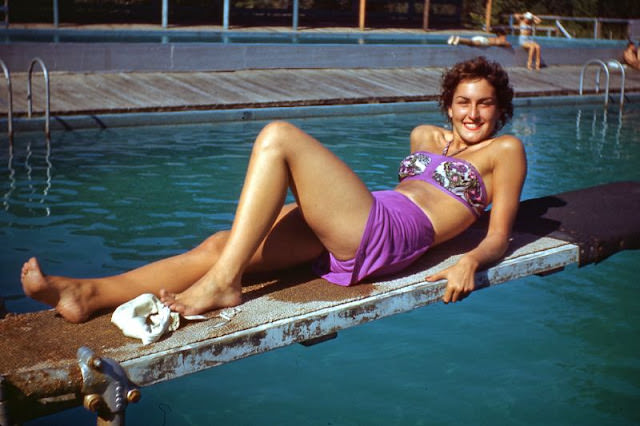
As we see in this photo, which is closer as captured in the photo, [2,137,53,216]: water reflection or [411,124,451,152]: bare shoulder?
[411,124,451,152]: bare shoulder

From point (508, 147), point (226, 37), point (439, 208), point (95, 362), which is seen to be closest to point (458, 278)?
point (439, 208)

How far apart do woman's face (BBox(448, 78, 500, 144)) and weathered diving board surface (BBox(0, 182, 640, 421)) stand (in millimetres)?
570

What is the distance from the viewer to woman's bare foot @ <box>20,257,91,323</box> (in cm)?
284

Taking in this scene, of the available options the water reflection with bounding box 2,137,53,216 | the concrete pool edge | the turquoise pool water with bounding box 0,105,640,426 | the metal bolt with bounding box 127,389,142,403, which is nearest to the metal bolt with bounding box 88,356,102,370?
the metal bolt with bounding box 127,389,142,403

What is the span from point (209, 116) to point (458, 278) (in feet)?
26.0

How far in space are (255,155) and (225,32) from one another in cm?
1750

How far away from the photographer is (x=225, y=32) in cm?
1988

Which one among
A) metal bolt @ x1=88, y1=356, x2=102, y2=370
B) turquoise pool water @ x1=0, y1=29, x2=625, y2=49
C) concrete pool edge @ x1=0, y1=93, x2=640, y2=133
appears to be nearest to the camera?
metal bolt @ x1=88, y1=356, x2=102, y2=370

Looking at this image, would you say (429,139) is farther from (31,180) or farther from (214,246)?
(31,180)

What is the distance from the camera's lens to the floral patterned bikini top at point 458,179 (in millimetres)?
3820

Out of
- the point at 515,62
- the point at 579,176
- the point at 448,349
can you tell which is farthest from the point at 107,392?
the point at 515,62

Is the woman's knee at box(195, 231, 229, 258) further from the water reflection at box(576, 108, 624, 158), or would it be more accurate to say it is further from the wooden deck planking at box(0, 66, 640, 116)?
the water reflection at box(576, 108, 624, 158)

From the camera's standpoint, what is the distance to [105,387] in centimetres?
243

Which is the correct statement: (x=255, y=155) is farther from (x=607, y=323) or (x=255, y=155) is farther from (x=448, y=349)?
(x=607, y=323)
